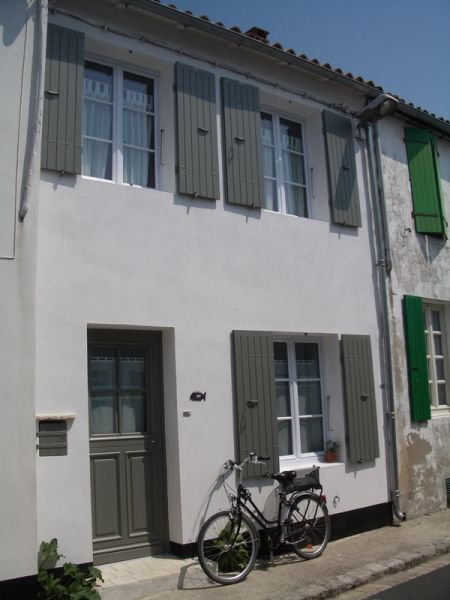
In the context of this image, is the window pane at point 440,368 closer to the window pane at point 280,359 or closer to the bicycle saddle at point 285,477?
the window pane at point 280,359

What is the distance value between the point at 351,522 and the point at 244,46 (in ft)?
19.3

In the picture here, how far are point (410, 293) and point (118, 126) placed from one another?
190 inches

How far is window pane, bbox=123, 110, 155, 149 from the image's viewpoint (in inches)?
262

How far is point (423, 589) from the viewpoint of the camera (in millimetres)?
5707

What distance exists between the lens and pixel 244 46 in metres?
7.34

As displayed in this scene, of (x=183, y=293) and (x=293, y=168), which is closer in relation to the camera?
(x=183, y=293)

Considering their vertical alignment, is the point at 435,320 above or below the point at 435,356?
Result: above

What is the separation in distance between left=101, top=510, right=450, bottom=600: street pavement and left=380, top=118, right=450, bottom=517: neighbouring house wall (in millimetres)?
1191

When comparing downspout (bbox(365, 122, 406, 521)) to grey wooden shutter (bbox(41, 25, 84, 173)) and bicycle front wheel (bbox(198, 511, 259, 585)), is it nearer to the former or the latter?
bicycle front wheel (bbox(198, 511, 259, 585))

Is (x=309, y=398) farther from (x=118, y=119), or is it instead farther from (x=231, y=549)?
(x=118, y=119)

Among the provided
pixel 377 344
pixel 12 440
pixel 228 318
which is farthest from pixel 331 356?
pixel 12 440

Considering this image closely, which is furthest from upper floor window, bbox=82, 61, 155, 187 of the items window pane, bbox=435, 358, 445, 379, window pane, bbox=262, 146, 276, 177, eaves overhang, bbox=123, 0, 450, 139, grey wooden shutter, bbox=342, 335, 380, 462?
window pane, bbox=435, 358, 445, 379

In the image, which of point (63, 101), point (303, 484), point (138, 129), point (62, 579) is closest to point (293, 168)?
point (138, 129)

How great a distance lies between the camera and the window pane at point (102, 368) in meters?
6.05
